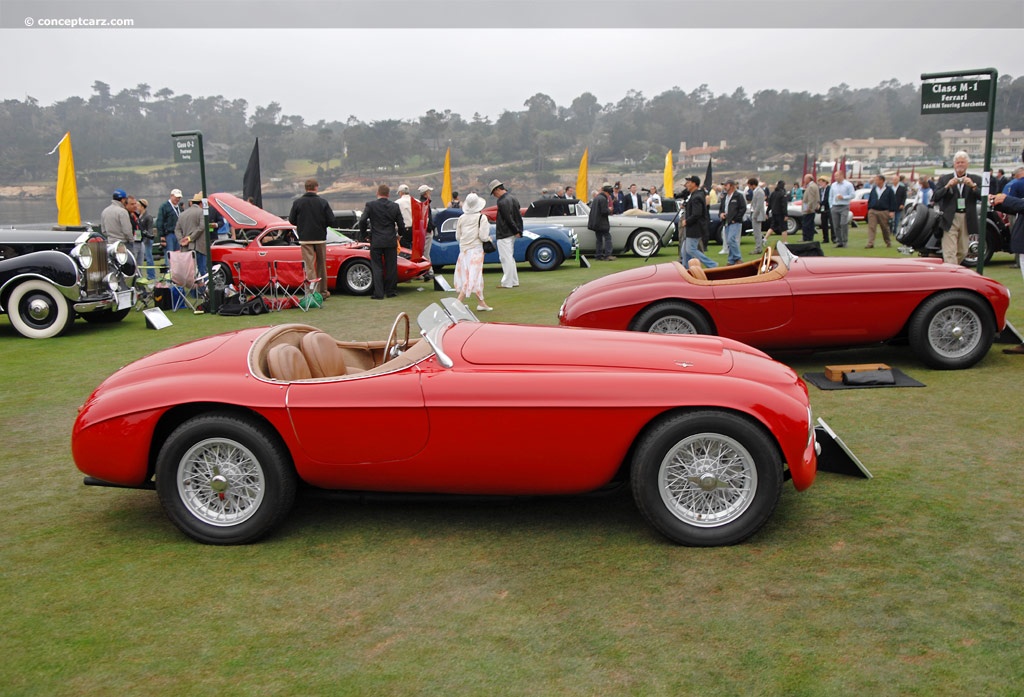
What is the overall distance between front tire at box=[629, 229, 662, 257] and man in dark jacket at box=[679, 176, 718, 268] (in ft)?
21.9

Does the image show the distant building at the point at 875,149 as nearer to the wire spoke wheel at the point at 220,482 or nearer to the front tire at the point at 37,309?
the front tire at the point at 37,309

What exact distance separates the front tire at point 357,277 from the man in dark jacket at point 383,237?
342mm

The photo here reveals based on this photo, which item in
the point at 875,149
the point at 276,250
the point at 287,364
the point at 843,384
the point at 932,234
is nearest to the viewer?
the point at 287,364

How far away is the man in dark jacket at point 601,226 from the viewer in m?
18.9

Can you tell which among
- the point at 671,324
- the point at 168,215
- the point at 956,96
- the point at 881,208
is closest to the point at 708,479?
the point at 671,324

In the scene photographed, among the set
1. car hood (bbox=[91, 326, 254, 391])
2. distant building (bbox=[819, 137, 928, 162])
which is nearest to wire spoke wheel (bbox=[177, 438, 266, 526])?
car hood (bbox=[91, 326, 254, 391])

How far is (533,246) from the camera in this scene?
18.0 m

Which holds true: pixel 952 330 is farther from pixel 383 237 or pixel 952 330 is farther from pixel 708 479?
pixel 383 237

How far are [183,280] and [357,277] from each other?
3.02 metres

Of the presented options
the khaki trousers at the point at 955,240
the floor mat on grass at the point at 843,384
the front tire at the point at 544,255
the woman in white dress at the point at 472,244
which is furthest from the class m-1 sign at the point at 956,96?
the front tire at the point at 544,255

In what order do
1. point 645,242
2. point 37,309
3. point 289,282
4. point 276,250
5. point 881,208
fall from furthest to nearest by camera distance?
point 645,242 < point 881,208 < point 276,250 < point 289,282 < point 37,309

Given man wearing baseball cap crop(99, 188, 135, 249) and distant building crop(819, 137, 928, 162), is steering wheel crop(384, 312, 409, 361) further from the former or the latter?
distant building crop(819, 137, 928, 162)

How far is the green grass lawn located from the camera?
3117mm

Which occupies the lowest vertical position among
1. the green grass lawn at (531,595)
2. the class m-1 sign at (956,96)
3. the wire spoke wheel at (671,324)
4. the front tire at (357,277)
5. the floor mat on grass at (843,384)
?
the green grass lawn at (531,595)
